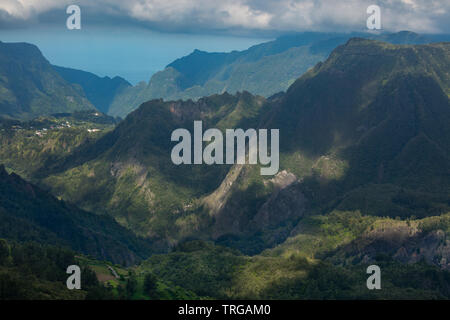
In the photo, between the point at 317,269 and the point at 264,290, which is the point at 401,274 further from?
the point at 264,290

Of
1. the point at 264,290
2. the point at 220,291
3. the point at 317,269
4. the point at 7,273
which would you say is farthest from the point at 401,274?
the point at 7,273

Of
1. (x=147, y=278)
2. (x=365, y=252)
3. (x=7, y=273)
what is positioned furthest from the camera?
(x=365, y=252)
